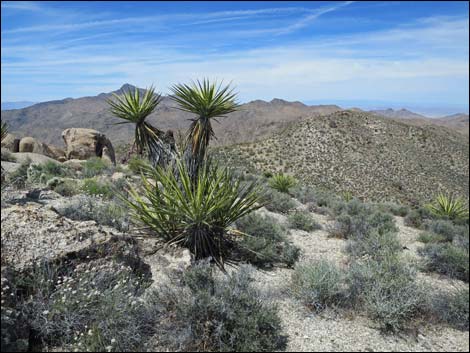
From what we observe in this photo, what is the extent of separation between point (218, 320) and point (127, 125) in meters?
141

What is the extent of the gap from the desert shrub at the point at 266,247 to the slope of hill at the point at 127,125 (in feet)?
343

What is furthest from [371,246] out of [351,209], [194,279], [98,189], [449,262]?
[98,189]

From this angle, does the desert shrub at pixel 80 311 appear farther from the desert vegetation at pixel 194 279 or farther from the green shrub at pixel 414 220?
the green shrub at pixel 414 220

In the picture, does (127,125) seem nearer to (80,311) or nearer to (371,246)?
(371,246)

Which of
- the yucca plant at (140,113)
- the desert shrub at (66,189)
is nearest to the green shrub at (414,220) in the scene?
the yucca plant at (140,113)

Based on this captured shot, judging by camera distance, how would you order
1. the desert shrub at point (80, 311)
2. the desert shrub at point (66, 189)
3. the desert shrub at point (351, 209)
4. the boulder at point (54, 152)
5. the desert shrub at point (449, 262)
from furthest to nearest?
the boulder at point (54, 152) < the desert shrub at point (351, 209) < the desert shrub at point (66, 189) < the desert shrub at point (449, 262) < the desert shrub at point (80, 311)

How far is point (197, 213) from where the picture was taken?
19.1 feet

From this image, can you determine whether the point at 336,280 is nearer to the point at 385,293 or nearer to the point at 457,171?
the point at 385,293

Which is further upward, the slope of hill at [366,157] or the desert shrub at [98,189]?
the desert shrub at [98,189]

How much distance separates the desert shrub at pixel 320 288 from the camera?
16.1 ft

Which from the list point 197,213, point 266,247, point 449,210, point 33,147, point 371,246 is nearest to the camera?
point 197,213

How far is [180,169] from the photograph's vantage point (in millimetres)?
6488

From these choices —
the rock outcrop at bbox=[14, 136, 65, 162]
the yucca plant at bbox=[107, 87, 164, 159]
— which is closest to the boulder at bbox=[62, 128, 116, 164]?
the rock outcrop at bbox=[14, 136, 65, 162]

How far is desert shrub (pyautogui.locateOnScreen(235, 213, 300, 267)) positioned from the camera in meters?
6.57
